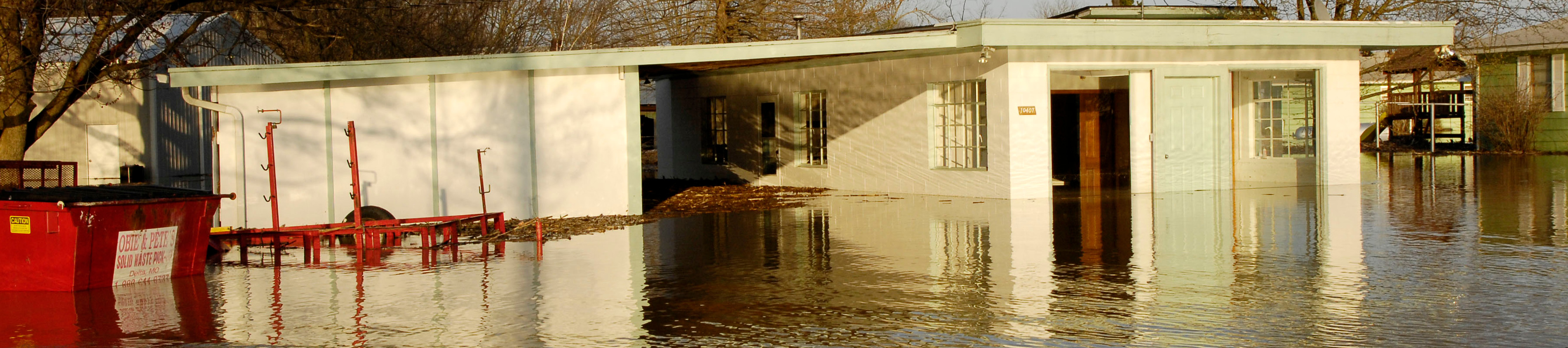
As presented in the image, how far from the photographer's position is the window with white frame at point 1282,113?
→ 56.6 ft

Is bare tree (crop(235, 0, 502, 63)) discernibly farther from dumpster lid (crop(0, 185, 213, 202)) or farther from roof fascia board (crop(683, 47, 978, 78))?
dumpster lid (crop(0, 185, 213, 202))

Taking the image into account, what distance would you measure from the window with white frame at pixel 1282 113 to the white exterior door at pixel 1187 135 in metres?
1.29

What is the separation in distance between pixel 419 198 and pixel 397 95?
1098 millimetres

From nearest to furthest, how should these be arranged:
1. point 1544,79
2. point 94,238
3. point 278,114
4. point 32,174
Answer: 1. point 94,238
2. point 278,114
3. point 32,174
4. point 1544,79

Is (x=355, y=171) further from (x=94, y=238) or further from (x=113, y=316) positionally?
(x=113, y=316)

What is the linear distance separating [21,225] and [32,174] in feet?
23.7

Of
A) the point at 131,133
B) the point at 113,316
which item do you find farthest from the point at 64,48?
the point at 113,316

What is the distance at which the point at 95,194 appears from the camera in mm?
8680

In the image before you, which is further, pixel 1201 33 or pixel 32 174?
pixel 1201 33

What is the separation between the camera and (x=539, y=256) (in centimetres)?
991

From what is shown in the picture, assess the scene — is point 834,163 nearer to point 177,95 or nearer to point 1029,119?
point 1029,119

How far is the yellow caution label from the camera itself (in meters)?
8.20

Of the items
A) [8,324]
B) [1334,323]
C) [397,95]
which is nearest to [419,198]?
[397,95]

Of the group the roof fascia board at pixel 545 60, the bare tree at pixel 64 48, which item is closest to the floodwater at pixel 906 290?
the roof fascia board at pixel 545 60
